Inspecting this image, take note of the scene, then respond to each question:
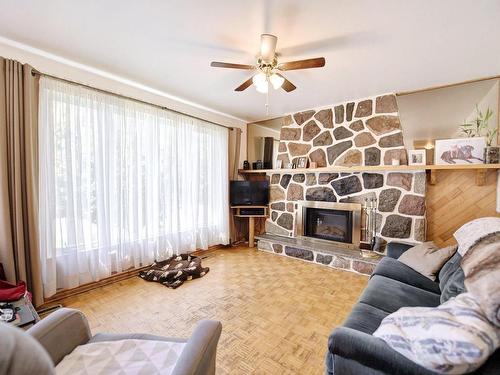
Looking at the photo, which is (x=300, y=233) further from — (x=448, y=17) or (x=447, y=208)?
(x=448, y=17)

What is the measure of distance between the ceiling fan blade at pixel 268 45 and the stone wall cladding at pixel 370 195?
88.2 inches

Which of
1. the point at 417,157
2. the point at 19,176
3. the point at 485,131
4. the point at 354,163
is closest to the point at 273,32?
the point at 354,163

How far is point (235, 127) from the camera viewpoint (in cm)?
436

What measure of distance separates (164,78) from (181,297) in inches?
97.9

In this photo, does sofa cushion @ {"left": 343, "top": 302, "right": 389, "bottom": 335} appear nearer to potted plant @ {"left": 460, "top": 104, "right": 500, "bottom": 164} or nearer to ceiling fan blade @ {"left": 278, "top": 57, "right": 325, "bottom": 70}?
ceiling fan blade @ {"left": 278, "top": 57, "right": 325, "bottom": 70}

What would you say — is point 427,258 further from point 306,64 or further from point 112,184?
point 112,184

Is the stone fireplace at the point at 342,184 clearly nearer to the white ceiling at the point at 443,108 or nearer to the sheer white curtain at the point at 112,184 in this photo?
the white ceiling at the point at 443,108

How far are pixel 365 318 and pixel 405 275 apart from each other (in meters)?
0.86

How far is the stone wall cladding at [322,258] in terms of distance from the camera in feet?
9.89

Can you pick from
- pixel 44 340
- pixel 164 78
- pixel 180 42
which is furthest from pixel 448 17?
pixel 44 340

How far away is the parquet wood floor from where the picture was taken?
164 cm

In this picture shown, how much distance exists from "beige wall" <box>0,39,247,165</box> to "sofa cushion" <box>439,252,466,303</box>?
3.55 metres

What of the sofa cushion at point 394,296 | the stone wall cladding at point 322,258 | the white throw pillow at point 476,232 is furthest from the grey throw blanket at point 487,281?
the stone wall cladding at point 322,258

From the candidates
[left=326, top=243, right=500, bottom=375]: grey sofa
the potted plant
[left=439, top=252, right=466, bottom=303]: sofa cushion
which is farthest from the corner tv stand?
the potted plant
